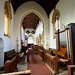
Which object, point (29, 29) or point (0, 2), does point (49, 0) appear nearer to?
point (0, 2)

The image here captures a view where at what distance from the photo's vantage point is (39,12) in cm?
894

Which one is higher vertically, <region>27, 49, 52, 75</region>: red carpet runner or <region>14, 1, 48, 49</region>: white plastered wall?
<region>14, 1, 48, 49</region>: white plastered wall

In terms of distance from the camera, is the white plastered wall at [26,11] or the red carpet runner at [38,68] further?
the white plastered wall at [26,11]

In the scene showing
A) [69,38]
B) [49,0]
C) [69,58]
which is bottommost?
[69,58]

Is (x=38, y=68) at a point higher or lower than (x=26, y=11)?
lower

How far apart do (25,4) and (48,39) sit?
4.74 meters

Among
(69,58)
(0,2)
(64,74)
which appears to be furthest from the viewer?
(0,2)

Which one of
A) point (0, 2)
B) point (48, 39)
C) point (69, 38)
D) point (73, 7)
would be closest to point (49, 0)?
point (73, 7)

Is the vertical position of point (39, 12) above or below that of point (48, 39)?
above

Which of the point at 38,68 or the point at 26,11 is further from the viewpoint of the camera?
the point at 26,11

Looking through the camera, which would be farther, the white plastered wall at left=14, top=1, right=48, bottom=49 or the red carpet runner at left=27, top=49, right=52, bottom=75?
the white plastered wall at left=14, top=1, right=48, bottom=49

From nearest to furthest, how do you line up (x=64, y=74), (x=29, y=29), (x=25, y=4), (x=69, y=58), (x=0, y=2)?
(x=64, y=74) < (x=69, y=58) < (x=0, y=2) < (x=25, y=4) < (x=29, y=29)

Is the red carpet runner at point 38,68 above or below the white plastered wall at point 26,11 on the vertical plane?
below

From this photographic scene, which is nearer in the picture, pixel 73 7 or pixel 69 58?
pixel 69 58
